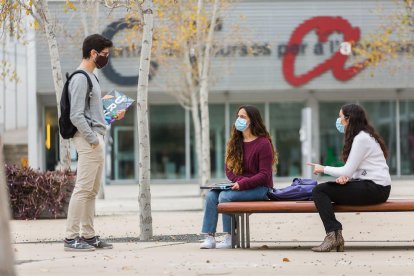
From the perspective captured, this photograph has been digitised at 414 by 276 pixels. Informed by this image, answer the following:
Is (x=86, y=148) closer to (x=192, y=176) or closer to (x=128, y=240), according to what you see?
(x=128, y=240)

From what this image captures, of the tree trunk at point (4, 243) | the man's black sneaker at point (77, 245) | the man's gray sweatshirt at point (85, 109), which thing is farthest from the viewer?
the man's black sneaker at point (77, 245)

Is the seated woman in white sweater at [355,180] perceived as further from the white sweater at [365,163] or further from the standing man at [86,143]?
the standing man at [86,143]

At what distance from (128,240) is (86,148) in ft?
7.18

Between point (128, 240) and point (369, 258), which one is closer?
point (369, 258)

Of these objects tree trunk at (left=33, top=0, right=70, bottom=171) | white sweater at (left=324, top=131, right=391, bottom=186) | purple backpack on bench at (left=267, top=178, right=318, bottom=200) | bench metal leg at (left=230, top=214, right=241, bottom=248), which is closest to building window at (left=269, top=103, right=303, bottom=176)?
tree trunk at (left=33, top=0, right=70, bottom=171)

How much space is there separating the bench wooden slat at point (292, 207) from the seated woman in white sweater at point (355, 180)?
0.20 feet

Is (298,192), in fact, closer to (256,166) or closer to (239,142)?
(256,166)

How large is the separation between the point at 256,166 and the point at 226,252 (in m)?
1.01

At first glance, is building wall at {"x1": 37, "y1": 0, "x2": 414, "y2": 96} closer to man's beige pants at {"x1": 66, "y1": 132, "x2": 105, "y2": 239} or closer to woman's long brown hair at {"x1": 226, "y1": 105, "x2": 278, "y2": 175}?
woman's long brown hair at {"x1": 226, "y1": 105, "x2": 278, "y2": 175}

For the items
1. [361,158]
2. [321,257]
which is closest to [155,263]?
[321,257]

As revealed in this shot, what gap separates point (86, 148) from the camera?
1113cm

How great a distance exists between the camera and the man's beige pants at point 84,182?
11.1m

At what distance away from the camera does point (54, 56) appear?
60.2 ft

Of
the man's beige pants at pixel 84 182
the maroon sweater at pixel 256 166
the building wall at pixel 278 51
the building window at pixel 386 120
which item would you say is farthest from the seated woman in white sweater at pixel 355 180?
the building window at pixel 386 120
